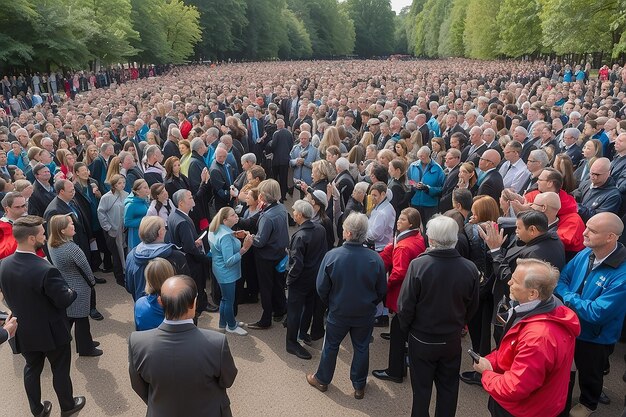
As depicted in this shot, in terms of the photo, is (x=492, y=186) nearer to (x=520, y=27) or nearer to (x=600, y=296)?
(x=600, y=296)

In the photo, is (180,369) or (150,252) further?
(150,252)

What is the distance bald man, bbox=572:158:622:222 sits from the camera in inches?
229

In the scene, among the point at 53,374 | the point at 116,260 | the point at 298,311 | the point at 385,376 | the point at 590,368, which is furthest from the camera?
the point at 116,260

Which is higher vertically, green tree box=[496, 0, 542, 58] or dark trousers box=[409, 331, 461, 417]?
green tree box=[496, 0, 542, 58]

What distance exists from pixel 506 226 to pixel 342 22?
102558 mm

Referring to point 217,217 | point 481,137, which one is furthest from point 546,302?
point 481,137

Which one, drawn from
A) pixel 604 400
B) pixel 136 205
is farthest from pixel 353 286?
pixel 136 205

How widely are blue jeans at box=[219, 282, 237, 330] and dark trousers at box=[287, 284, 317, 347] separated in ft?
2.48

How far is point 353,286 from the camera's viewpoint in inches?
172

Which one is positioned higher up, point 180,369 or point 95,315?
point 180,369

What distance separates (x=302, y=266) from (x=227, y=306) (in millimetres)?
1298

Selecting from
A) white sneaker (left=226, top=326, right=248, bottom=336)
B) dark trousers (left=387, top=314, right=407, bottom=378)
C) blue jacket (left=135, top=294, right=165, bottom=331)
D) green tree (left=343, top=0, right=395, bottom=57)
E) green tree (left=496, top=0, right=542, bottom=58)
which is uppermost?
green tree (left=343, top=0, right=395, bottom=57)

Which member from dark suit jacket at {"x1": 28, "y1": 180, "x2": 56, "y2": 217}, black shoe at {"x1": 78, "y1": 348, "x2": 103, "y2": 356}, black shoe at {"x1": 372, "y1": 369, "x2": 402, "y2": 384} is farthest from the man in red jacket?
dark suit jacket at {"x1": 28, "y1": 180, "x2": 56, "y2": 217}

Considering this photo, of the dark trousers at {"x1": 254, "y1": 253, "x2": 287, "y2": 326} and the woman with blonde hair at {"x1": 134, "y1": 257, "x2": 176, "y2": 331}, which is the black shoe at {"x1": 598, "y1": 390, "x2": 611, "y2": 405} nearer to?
the dark trousers at {"x1": 254, "y1": 253, "x2": 287, "y2": 326}
